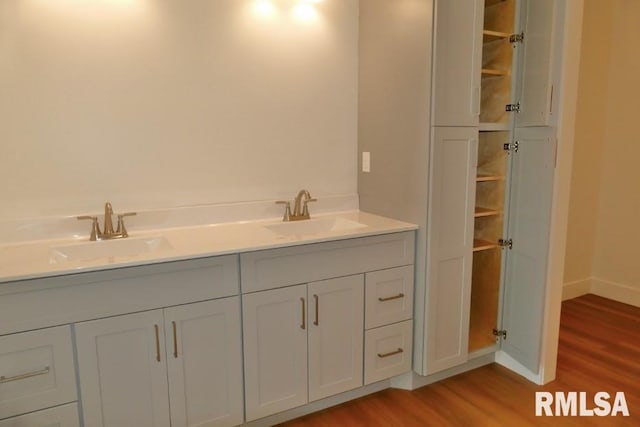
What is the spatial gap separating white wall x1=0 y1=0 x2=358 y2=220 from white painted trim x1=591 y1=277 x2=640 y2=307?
2500 mm

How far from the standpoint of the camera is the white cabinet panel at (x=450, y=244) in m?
2.15

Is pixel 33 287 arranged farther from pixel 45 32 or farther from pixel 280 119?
pixel 280 119

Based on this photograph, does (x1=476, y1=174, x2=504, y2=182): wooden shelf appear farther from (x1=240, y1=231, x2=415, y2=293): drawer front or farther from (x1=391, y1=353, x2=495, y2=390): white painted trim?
(x1=391, y1=353, x2=495, y2=390): white painted trim

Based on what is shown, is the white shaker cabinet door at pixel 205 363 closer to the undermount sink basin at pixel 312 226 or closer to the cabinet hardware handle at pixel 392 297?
the undermount sink basin at pixel 312 226

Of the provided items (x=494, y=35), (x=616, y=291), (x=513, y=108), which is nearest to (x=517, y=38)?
(x=494, y=35)

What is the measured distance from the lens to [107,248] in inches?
77.0

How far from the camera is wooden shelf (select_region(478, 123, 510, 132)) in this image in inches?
90.4

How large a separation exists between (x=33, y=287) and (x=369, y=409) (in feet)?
5.14

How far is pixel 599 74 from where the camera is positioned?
11.3 feet

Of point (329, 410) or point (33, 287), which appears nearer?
→ point (33, 287)

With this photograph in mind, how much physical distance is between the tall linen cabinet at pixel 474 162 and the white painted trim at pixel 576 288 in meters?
1.41

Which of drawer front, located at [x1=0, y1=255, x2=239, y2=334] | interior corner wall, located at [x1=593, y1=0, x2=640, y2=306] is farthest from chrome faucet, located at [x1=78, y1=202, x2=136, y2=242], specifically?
interior corner wall, located at [x1=593, y1=0, x2=640, y2=306]

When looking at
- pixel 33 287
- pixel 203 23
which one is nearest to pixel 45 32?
pixel 203 23

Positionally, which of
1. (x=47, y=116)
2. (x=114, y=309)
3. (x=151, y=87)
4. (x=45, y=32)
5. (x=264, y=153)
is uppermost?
(x=45, y=32)
